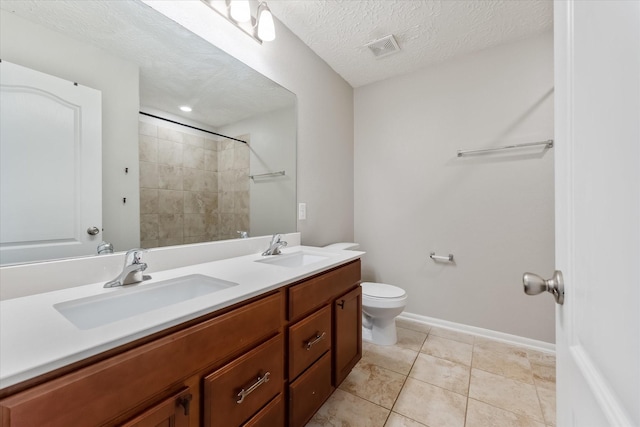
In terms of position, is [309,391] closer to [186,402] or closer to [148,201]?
[186,402]

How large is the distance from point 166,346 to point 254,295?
0.28 metres

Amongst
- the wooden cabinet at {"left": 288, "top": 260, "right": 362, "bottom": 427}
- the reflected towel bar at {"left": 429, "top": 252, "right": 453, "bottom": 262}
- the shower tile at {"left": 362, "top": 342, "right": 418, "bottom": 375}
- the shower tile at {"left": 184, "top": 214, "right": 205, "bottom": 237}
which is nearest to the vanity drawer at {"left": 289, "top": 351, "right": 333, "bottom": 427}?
the wooden cabinet at {"left": 288, "top": 260, "right": 362, "bottom": 427}

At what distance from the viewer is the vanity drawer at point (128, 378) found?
436 millimetres

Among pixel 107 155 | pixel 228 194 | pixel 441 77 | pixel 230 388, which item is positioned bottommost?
pixel 230 388

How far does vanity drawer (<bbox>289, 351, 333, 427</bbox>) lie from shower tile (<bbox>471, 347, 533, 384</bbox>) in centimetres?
114

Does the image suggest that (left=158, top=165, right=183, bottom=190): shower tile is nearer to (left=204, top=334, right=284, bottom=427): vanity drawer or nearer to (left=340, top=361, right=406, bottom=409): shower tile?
(left=204, top=334, right=284, bottom=427): vanity drawer

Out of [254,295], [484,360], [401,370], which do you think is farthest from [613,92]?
[484,360]

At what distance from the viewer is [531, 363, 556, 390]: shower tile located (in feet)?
5.02

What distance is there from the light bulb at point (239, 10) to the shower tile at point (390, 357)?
7.35 feet

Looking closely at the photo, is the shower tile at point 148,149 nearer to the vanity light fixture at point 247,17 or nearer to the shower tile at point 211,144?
the shower tile at point 211,144

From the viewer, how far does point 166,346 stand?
2.00 ft

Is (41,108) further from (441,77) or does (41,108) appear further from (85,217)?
(441,77)

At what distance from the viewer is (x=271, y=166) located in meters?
1.74

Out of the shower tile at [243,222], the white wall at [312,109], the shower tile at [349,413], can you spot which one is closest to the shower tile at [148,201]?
the shower tile at [243,222]
